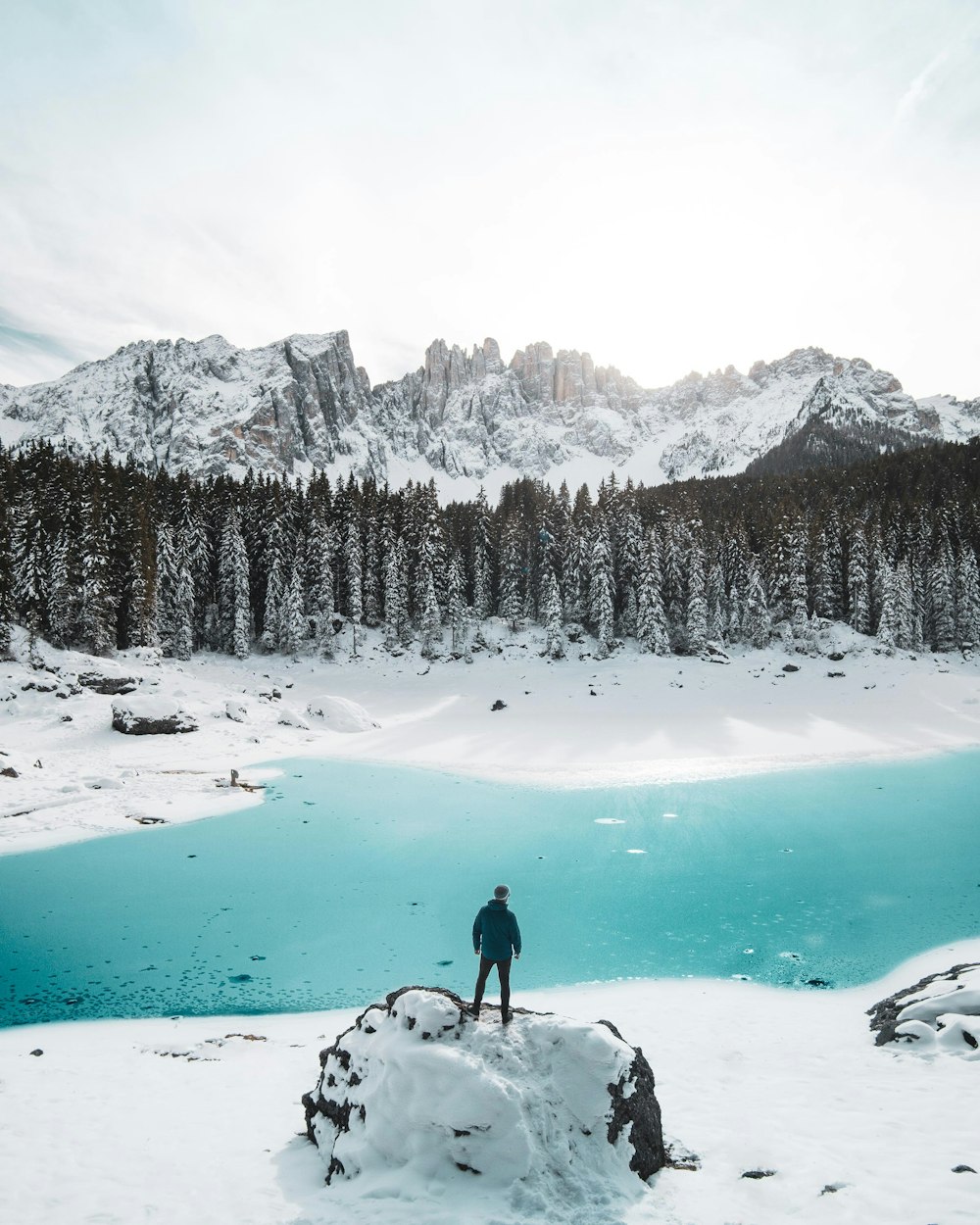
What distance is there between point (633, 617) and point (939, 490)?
4907 cm

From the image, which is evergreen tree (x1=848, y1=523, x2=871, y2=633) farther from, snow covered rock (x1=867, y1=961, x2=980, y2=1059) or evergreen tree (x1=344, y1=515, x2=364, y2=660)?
snow covered rock (x1=867, y1=961, x2=980, y2=1059)

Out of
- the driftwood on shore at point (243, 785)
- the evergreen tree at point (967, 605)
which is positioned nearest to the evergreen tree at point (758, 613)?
the evergreen tree at point (967, 605)

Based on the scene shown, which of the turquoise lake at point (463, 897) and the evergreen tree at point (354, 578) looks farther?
the evergreen tree at point (354, 578)

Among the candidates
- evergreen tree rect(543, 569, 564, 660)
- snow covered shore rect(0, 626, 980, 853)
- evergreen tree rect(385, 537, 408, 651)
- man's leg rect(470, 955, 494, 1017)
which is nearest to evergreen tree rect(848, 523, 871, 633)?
snow covered shore rect(0, 626, 980, 853)

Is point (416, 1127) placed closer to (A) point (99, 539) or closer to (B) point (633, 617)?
(A) point (99, 539)

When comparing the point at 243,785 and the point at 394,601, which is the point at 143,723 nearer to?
the point at 243,785

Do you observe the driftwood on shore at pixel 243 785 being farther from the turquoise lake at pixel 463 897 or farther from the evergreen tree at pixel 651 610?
the evergreen tree at pixel 651 610

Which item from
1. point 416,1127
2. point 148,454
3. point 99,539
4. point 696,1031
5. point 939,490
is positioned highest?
point 148,454

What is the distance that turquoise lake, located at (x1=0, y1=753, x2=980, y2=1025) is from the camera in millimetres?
14484

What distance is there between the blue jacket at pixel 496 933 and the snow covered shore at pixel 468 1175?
117 cm

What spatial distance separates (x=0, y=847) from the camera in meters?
21.4

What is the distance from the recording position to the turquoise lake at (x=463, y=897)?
1448 cm

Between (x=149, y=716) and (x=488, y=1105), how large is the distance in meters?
34.7

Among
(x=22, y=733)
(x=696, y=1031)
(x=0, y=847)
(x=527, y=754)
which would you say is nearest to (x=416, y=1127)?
(x=696, y=1031)
